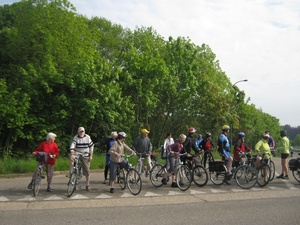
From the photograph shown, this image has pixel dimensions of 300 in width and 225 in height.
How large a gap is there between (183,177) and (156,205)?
259 cm

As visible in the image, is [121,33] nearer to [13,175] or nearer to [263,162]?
[13,175]

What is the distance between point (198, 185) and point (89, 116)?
502 inches

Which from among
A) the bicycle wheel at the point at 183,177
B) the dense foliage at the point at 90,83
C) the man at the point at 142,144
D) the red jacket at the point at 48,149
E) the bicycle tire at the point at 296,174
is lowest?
the bicycle wheel at the point at 183,177

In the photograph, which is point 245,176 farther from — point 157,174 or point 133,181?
point 133,181

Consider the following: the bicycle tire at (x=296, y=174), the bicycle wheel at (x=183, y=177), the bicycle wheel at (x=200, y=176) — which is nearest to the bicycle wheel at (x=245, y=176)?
the bicycle wheel at (x=200, y=176)

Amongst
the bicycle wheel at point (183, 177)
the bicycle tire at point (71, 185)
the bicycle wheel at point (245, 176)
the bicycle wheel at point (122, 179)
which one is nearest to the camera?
the bicycle tire at point (71, 185)

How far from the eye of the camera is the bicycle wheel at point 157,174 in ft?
42.2

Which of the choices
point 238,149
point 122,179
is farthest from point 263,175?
point 122,179

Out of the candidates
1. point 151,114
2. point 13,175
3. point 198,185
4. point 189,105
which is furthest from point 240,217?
point 189,105

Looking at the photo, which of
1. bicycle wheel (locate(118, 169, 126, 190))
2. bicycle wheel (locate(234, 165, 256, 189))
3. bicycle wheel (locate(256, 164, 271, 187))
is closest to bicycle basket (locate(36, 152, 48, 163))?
bicycle wheel (locate(118, 169, 126, 190))

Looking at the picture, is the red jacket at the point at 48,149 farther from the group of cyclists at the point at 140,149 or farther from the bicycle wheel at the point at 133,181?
the bicycle wheel at the point at 133,181

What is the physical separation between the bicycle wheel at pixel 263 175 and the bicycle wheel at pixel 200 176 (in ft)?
5.55

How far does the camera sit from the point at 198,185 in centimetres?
1280

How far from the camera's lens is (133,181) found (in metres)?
11.4
